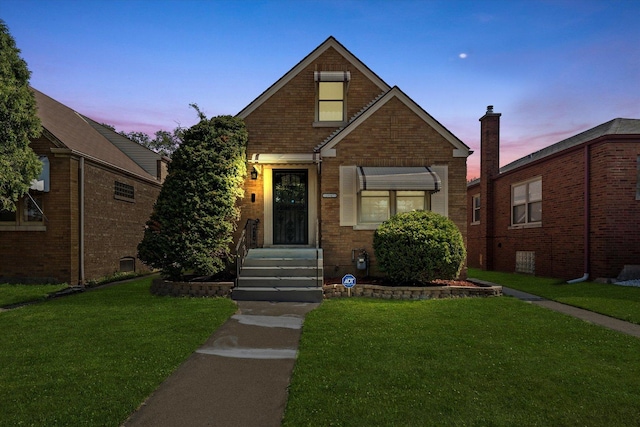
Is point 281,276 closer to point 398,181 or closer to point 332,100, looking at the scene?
point 398,181

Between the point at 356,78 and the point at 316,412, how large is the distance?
11.0 meters

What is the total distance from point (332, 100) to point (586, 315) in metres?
9.22

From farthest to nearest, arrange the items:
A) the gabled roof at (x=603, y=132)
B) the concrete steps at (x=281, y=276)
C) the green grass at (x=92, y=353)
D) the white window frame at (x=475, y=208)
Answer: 1. the white window frame at (x=475, y=208)
2. the gabled roof at (x=603, y=132)
3. the concrete steps at (x=281, y=276)
4. the green grass at (x=92, y=353)

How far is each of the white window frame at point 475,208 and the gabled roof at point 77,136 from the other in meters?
17.3

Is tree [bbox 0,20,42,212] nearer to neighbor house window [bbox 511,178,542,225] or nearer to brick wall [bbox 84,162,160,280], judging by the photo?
brick wall [bbox 84,162,160,280]

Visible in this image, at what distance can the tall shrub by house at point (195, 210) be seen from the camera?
9.11 metres

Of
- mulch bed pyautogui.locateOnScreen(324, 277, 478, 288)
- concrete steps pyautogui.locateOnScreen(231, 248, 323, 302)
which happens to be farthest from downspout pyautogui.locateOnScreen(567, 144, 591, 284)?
concrete steps pyautogui.locateOnScreen(231, 248, 323, 302)

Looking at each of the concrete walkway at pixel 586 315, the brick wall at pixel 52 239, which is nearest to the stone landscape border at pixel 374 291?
the concrete walkway at pixel 586 315

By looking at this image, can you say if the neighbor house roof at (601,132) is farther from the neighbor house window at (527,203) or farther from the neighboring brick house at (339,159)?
the neighboring brick house at (339,159)

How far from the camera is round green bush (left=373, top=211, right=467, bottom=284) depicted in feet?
28.5

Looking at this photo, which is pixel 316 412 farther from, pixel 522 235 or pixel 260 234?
pixel 522 235

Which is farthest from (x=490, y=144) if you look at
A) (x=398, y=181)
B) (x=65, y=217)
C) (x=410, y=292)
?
(x=65, y=217)

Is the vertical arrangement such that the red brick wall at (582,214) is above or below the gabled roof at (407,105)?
below

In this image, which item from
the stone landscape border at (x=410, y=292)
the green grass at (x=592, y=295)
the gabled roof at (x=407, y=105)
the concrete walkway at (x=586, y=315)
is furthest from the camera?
the gabled roof at (x=407, y=105)
